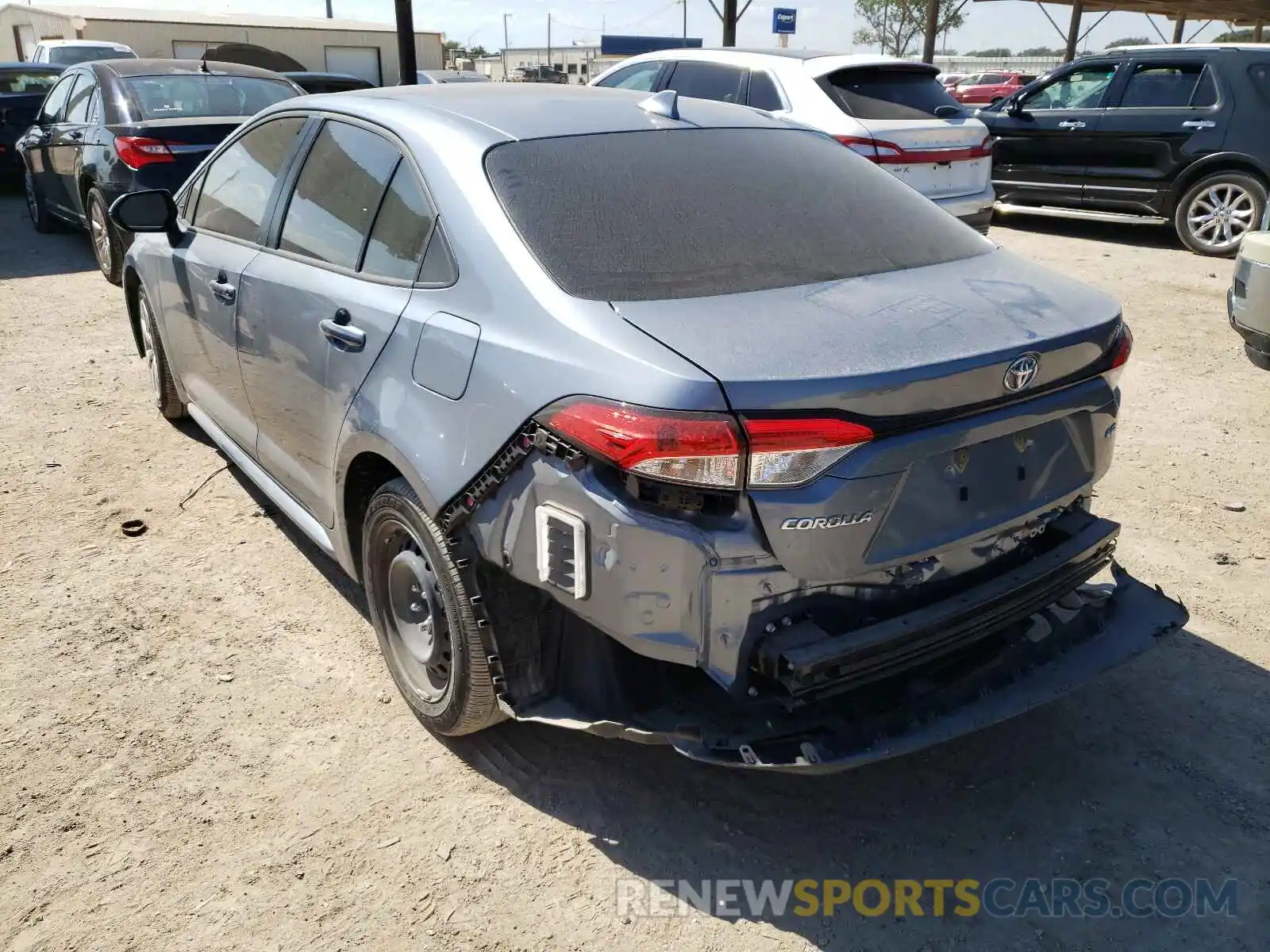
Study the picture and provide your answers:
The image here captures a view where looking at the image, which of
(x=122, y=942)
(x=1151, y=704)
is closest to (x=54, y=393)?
Answer: (x=122, y=942)

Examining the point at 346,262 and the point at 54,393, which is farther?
the point at 54,393

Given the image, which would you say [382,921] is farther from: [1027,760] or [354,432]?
[1027,760]

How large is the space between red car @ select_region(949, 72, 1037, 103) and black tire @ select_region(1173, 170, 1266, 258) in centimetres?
2340

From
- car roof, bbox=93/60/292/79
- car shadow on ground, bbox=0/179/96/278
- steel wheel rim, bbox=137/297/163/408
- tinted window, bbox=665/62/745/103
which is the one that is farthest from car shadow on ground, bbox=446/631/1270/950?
car shadow on ground, bbox=0/179/96/278

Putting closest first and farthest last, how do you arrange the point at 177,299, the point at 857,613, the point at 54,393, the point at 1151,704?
1. the point at 857,613
2. the point at 1151,704
3. the point at 177,299
4. the point at 54,393

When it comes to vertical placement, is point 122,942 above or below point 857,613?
below

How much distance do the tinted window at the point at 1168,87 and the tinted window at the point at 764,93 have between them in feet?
13.9

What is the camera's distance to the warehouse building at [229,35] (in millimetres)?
33750

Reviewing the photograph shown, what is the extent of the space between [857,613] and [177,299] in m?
3.33

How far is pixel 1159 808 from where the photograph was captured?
8.94 ft

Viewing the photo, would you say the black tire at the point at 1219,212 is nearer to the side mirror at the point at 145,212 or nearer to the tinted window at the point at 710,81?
the tinted window at the point at 710,81

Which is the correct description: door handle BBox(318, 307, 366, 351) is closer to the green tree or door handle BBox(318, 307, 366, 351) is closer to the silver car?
the silver car

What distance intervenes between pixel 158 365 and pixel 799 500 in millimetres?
4146

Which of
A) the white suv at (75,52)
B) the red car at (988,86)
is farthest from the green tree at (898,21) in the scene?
the white suv at (75,52)
